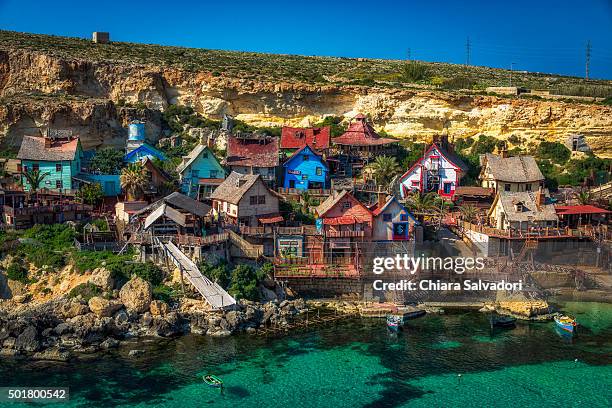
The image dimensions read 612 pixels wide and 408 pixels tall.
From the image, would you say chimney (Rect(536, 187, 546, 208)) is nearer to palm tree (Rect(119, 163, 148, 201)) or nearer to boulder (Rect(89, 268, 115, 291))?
palm tree (Rect(119, 163, 148, 201))

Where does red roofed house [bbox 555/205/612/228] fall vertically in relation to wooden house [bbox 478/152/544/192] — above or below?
below

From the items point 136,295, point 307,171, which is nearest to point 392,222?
point 307,171

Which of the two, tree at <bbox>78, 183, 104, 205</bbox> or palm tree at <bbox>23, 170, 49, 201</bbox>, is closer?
tree at <bbox>78, 183, 104, 205</bbox>

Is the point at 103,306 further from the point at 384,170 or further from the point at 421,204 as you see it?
the point at 384,170

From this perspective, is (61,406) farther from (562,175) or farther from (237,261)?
(562,175)

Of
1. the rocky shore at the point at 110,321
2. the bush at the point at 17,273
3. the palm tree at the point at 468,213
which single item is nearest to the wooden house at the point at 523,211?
the palm tree at the point at 468,213

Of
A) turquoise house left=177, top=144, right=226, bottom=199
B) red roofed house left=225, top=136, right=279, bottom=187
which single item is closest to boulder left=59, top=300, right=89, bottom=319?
turquoise house left=177, top=144, right=226, bottom=199

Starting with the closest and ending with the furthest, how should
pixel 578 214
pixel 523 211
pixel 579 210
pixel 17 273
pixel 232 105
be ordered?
1. pixel 17 273
2. pixel 523 211
3. pixel 579 210
4. pixel 578 214
5. pixel 232 105
